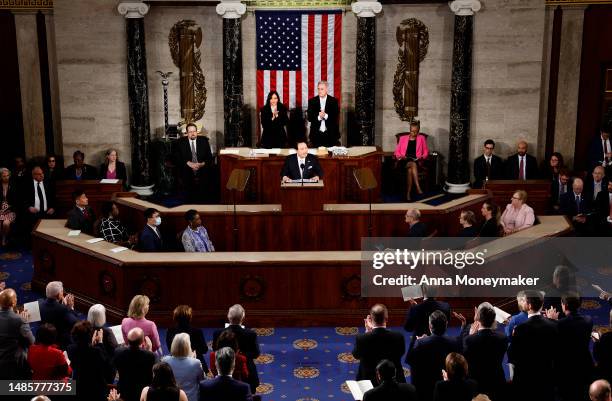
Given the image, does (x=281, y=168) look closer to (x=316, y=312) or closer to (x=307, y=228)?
(x=307, y=228)

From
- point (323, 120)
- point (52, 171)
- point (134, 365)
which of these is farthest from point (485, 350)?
point (52, 171)

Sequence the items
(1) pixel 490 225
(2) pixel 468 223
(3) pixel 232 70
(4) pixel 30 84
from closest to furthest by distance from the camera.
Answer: (2) pixel 468 223 < (1) pixel 490 225 < (3) pixel 232 70 < (4) pixel 30 84

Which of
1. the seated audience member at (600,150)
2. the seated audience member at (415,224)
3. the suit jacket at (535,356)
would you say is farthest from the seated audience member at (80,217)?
the seated audience member at (600,150)

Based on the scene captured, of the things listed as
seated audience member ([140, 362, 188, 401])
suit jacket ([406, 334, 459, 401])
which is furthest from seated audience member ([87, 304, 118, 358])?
suit jacket ([406, 334, 459, 401])

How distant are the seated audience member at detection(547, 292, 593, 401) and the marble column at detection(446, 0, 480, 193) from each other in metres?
7.48

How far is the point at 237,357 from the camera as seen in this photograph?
265 inches

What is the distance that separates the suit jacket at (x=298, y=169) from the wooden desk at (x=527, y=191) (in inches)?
113

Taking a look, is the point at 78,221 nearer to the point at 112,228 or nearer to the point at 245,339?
the point at 112,228

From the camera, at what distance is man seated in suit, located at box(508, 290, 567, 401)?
7.28m

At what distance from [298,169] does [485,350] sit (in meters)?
5.82

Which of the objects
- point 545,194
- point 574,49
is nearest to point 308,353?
point 545,194

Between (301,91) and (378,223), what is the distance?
4256mm

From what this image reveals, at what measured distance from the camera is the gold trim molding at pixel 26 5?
1486 centimetres

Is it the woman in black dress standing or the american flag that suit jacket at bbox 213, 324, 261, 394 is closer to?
the woman in black dress standing
